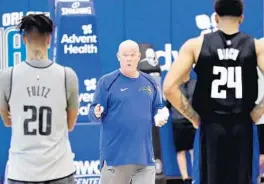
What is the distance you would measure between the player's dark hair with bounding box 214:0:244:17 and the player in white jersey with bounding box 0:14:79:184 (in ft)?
3.26

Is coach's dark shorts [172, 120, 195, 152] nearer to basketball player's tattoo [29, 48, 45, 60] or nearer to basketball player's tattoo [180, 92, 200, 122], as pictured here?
basketball player's tattoo [180, 92, 200, 122]

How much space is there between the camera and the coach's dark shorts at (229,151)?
13.9 feet

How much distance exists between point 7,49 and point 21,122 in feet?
18.5

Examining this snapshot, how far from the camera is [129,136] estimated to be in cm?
557

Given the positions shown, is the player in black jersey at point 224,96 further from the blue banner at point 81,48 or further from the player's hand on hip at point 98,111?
the blue banner at point 81,48

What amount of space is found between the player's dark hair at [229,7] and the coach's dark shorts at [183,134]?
191 inches

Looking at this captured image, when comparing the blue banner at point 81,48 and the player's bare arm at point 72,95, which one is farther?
the blue banner at point 81,48

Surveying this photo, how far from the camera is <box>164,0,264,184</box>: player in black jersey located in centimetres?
414

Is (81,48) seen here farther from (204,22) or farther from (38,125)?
(38,125)

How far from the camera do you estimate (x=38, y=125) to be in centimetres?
387

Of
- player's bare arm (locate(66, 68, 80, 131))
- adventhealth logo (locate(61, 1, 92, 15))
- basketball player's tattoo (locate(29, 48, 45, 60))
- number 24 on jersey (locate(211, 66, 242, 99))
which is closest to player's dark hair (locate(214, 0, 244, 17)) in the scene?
number 24 on jersey (locate(211, 66, 242, 99))

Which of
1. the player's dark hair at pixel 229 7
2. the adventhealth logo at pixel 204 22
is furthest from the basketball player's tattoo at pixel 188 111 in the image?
the adventhealth logo at pixel 204 22

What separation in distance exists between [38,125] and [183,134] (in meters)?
5.32

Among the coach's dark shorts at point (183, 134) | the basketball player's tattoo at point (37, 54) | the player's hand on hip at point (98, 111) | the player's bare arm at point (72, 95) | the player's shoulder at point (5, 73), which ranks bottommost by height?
the coach's dark shorts at point (183, 134)
